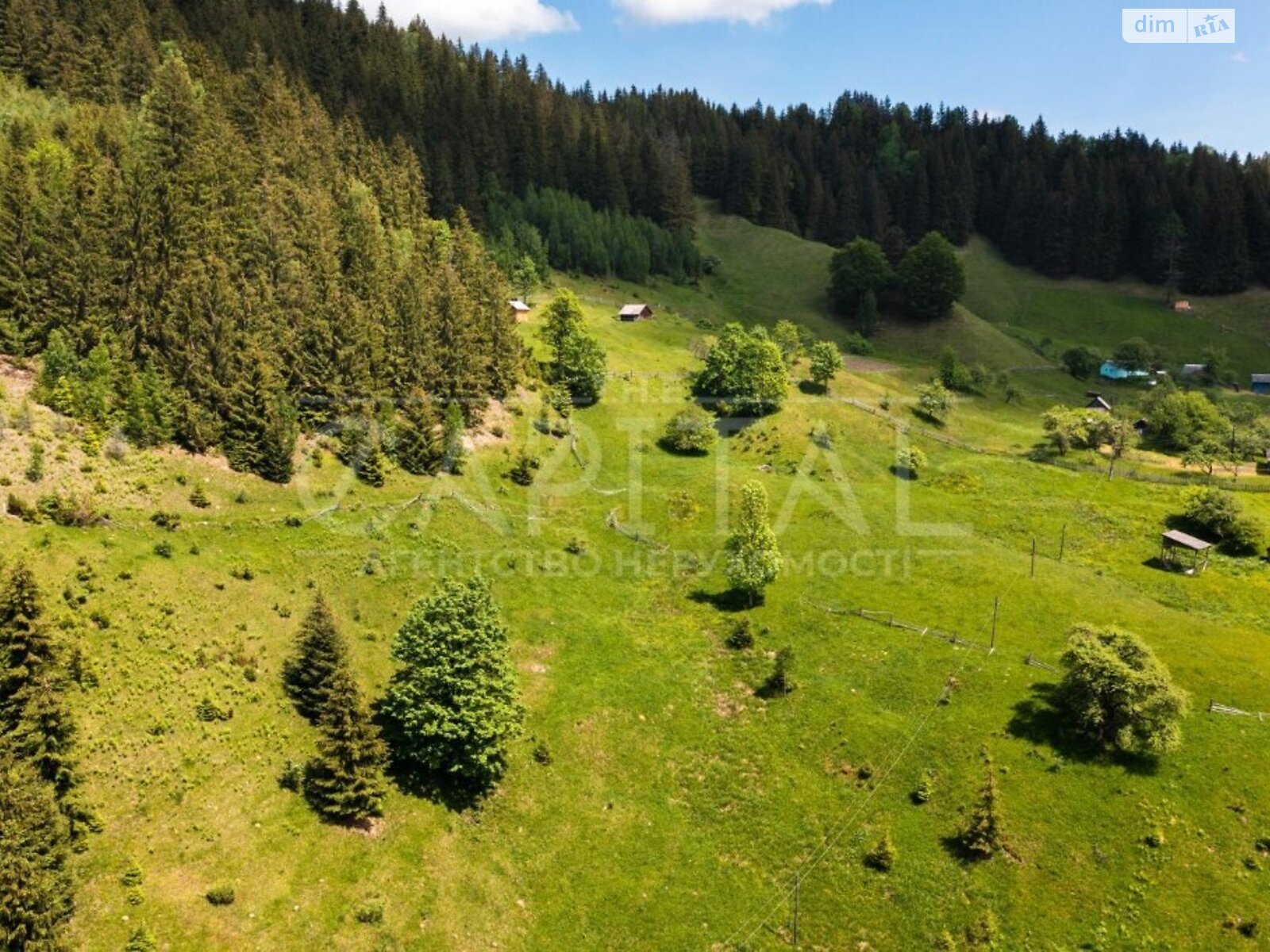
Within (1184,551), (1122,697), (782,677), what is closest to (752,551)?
(782,677)

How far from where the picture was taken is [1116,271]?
655 ft

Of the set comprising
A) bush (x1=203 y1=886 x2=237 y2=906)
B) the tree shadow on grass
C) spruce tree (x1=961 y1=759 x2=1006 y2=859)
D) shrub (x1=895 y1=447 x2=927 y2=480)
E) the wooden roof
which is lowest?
spruce tree (x1=961 y1=759 x2=1006 y2=859)

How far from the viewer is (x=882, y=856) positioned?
4509 cm

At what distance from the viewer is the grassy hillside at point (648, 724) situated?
40906 mm

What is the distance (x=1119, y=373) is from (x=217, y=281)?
14789cm

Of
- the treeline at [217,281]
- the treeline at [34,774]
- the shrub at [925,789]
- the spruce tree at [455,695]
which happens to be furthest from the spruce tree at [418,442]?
the shrub at [925,789]

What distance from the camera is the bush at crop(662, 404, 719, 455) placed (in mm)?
94625

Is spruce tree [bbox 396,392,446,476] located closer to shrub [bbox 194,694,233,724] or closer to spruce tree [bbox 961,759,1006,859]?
shrub [bbox 194,694,233,724]

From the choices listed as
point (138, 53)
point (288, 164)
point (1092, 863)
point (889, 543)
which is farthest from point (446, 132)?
point (1092, 863)

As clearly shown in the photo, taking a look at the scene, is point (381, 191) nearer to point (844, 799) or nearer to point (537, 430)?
point (537, 430)

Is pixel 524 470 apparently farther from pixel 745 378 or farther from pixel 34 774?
pixel 34 774

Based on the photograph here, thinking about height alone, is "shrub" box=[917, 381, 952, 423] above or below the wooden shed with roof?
above

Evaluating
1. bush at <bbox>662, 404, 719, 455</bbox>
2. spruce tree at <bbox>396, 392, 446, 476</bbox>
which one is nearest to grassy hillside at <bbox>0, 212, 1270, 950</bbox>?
spruce tree at <bbox>396, 392, 446, 476</bbox>

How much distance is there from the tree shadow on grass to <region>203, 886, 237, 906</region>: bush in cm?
4046
